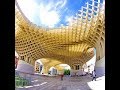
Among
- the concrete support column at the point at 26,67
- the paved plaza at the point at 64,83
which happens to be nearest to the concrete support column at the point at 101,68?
the paved plaza at the point at 64,83

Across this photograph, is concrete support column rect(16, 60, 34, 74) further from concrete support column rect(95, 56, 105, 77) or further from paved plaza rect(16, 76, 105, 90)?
concrete support column rect(95, 56, 105, 77)

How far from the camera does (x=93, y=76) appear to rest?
1661mm

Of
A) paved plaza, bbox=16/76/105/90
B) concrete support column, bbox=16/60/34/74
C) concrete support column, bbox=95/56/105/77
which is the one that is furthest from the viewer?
concrete support column, bbox=16/60/34/74

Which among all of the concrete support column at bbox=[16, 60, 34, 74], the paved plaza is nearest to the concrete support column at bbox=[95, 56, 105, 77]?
the paved plaza

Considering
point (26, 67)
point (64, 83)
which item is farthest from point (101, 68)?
point (26, 67)

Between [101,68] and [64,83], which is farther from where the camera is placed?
[64,83]

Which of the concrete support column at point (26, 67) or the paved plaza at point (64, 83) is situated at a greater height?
the concrete support column at point (26, 67)

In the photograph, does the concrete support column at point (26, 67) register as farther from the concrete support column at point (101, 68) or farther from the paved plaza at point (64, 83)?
the concrete support column at point (101, 68)

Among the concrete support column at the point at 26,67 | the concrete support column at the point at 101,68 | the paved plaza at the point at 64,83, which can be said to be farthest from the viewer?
the concrete support column at the point at 26,67

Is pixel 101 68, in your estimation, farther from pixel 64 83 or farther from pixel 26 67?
pixel 26 67

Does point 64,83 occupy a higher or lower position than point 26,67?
lower

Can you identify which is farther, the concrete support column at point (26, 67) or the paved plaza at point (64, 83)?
the concrete support column at point (26, 67)

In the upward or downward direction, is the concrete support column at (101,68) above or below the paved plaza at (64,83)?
above

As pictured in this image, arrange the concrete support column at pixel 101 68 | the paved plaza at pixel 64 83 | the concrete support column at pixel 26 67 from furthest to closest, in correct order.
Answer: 1. the concrete support column at pixel 26 67
2. the paved plaza at pixel 64 83
3. the concrete support column at pixel 101 68
